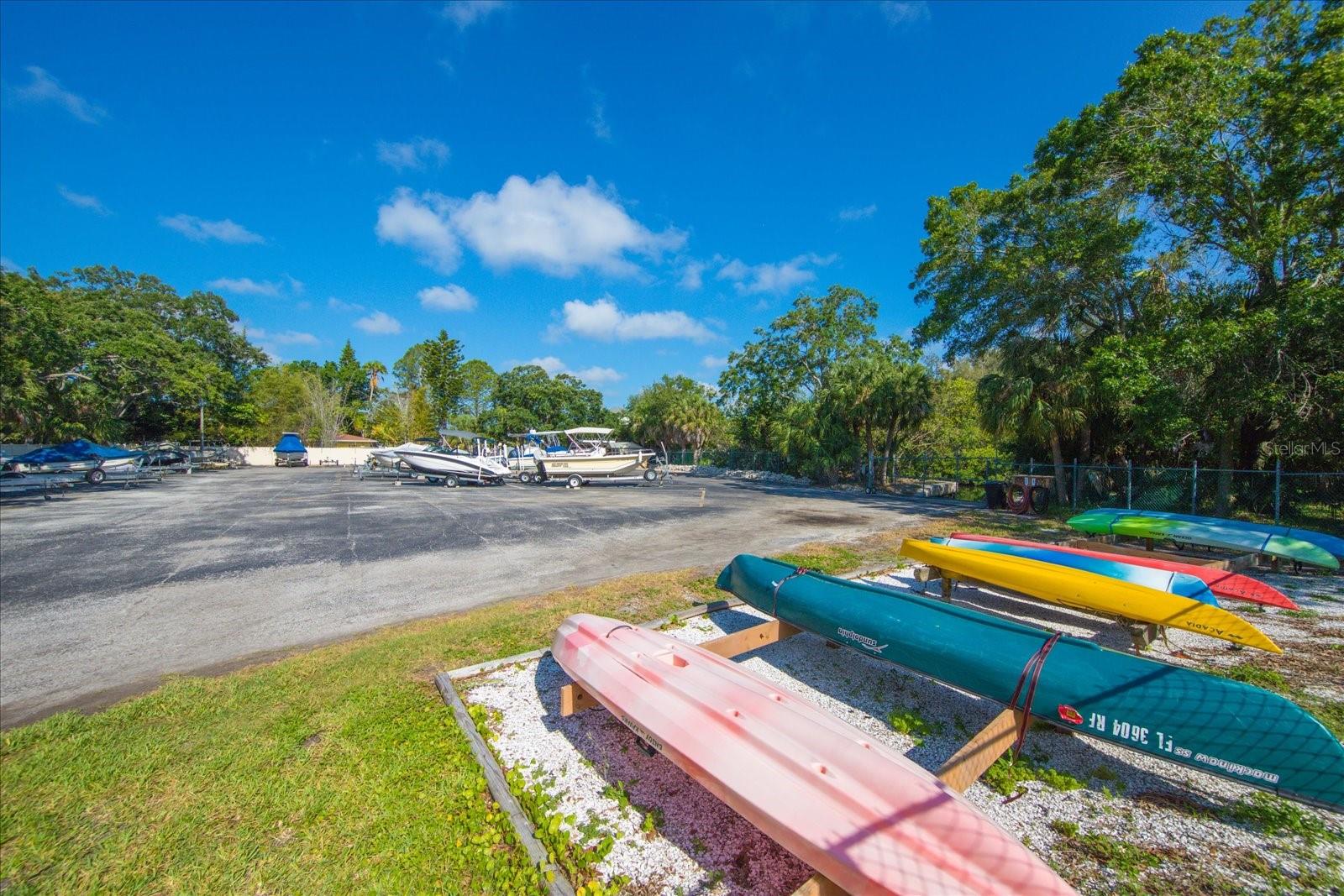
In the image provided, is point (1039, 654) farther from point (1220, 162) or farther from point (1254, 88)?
point (1254, 88)

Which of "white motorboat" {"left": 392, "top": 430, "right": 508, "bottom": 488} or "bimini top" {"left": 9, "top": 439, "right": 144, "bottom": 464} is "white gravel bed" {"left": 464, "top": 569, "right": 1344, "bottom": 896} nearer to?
"white motorboat" {"left": 392, "top": 430, "right": 508, "bottom": 488}

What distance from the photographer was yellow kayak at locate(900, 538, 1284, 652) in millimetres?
3855

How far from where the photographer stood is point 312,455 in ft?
129

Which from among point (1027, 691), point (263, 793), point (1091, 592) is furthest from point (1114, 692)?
point (263, 793)

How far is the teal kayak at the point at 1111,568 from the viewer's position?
14.7 feet

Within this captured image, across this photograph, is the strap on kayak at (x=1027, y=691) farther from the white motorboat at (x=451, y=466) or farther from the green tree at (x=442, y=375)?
the green tree at (x=442, y=375)

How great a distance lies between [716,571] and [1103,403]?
12.8m

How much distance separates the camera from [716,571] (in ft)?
25.5

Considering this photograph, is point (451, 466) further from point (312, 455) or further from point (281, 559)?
point (312, 455)

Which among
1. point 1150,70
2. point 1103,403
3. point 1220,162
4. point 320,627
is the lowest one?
point 320,627

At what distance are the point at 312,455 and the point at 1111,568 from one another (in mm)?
46936

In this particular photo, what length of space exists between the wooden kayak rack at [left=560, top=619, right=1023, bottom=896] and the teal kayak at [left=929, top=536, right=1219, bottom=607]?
273 cm

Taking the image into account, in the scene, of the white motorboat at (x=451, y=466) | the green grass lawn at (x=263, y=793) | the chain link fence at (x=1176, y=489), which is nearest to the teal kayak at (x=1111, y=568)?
the green grass lawn at (x=263, y=793)

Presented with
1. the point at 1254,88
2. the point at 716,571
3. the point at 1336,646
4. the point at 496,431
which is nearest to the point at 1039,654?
the point at 1336,646
